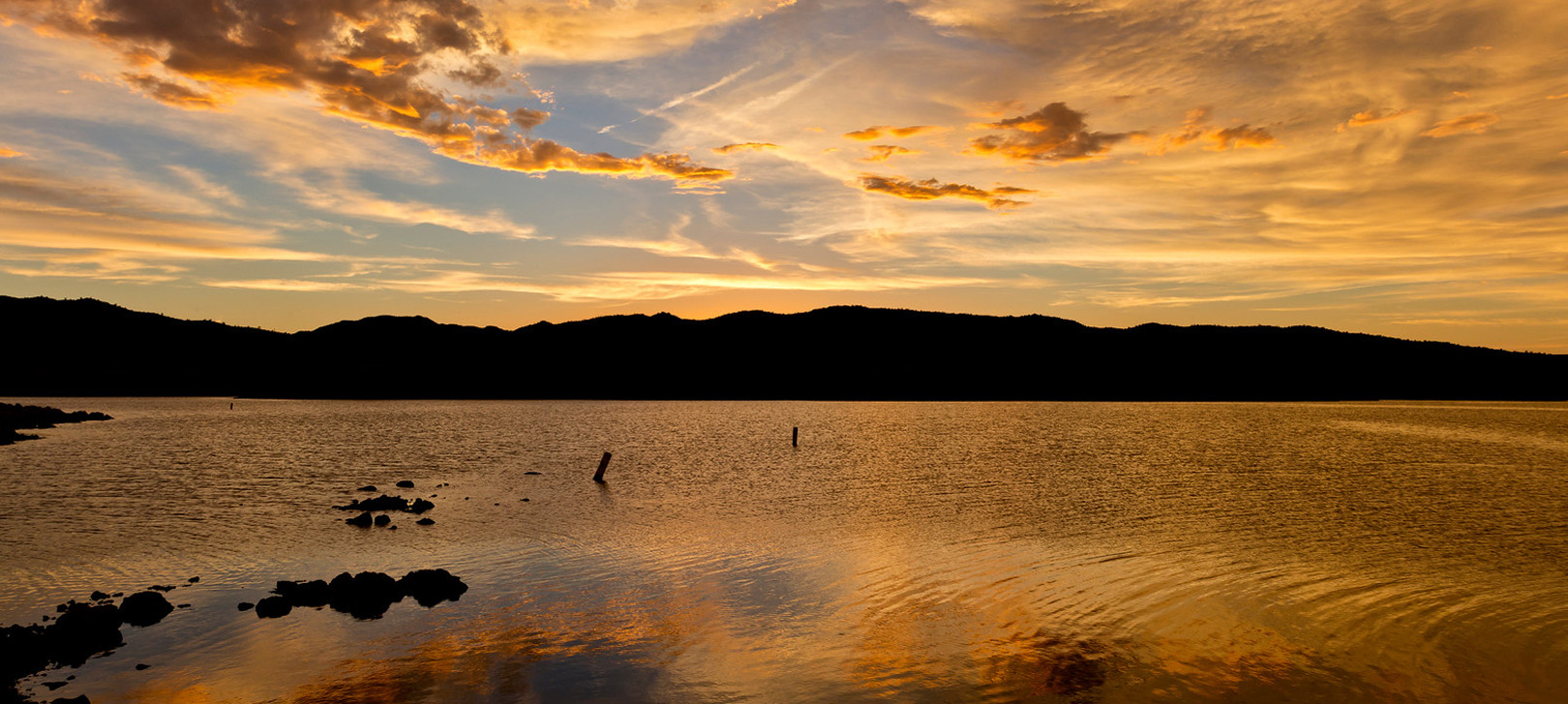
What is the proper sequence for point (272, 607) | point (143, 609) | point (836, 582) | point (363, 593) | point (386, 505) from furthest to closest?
point (386, 505) < point (836, 582) < point (363, 593) < point (272, 607) < point (143, 609)

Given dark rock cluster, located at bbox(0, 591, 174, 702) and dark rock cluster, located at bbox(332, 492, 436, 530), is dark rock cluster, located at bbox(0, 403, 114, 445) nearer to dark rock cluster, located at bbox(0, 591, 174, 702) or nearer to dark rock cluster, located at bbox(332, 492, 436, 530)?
dark rock cluster, located at bbox(332, 492, 436, 530)

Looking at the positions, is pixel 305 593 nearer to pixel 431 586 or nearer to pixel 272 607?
pixel 272 607

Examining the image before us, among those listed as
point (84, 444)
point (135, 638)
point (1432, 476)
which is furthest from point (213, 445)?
point (1432, 476)

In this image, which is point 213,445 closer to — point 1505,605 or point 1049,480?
point 1049,480

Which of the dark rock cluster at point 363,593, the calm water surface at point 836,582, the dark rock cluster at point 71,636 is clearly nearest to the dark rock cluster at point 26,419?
the calm water surface at point 836,582

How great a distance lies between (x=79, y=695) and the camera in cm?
1230

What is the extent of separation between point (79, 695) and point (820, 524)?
20645mm

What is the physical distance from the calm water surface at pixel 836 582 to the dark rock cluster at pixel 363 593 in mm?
509

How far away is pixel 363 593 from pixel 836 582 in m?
10.4

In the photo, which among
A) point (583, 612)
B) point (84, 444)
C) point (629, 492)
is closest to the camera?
point (583, 612)

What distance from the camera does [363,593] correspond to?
699 inches

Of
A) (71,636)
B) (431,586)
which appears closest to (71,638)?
(71,636)

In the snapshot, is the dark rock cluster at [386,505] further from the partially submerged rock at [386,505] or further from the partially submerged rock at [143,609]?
the partially submerged rock at [143,609]

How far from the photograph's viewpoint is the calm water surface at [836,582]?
1315cm
